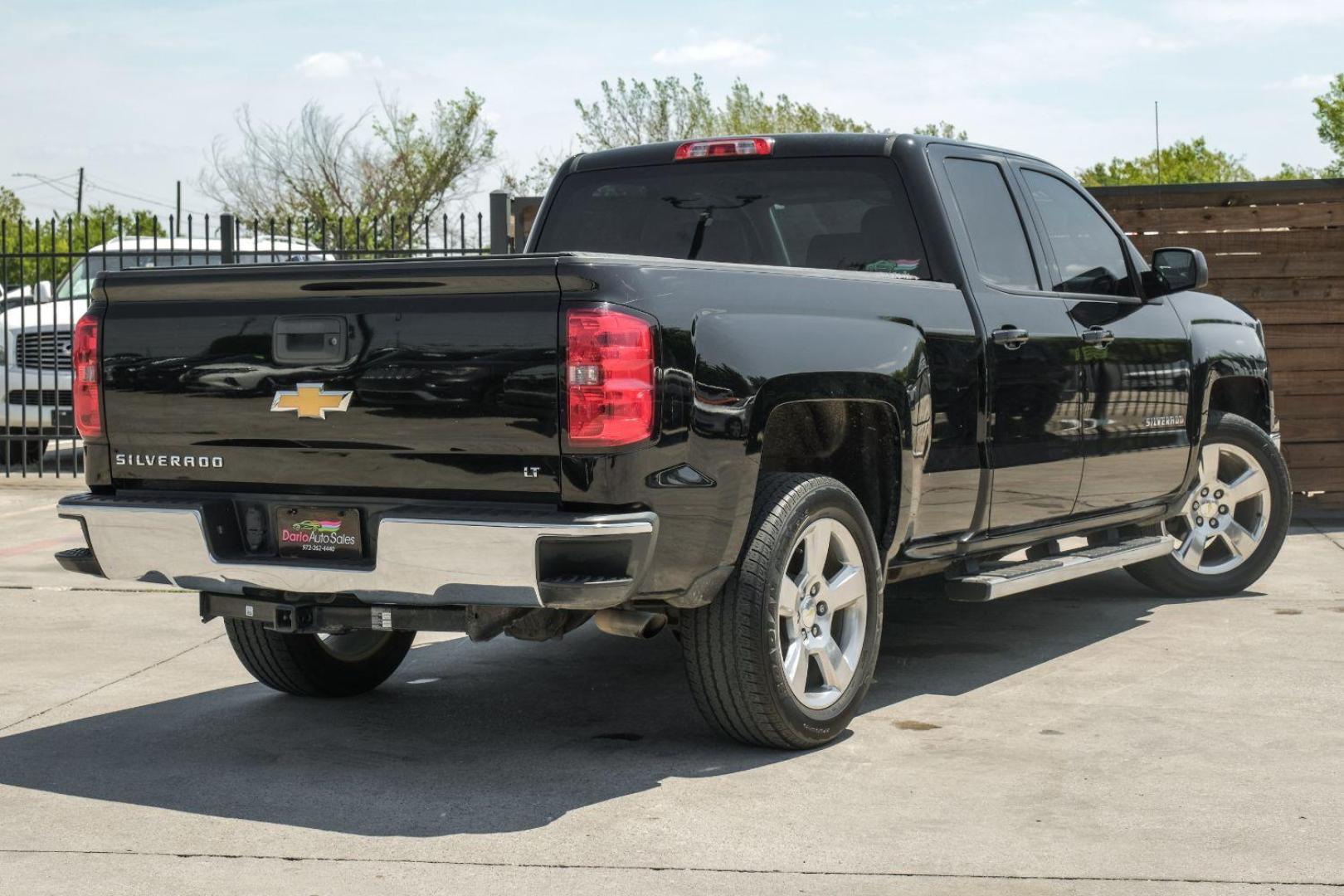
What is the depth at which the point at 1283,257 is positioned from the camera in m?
11.2

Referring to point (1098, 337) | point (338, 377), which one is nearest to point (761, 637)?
point (338, 377)

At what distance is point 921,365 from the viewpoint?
564 cm

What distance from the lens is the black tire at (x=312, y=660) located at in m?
5.89

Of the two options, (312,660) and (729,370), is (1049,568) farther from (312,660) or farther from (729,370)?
(312,660)

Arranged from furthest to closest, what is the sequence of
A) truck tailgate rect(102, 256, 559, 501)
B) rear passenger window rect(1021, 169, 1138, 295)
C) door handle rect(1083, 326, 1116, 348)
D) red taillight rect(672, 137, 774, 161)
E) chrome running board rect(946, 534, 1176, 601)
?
rear passenger window rect(1021, 169, 1138, 295) → door handle rect(1083, 326, 1116, 348) → red taillight rect(672, 137, 774, 161) → chrome running board rect(946, 534, 1176, 601) → truck tailgate rect(102, 256, 559, 501)

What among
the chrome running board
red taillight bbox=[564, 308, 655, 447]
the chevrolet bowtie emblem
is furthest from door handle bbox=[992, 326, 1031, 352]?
the chevrolet bowtie emblem

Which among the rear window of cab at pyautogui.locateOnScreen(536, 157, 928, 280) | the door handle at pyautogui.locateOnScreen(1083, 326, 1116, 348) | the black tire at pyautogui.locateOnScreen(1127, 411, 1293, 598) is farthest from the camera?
the black tire at pyautogui.locateOnScreen(1127, 411, 1293, 598)

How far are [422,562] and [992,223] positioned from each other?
2.93 m

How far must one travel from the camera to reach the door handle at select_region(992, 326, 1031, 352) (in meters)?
6.10

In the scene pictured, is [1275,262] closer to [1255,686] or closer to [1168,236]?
[1168,236]

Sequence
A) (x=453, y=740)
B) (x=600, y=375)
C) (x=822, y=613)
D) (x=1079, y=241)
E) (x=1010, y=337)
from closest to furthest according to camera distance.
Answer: (x=600, y=375) → (x=822, y=613) → (x=453, y=740) → (x=1010, y=337) → (x=1079, y=241)

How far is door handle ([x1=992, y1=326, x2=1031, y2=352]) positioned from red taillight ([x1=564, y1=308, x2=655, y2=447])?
2.06 meters

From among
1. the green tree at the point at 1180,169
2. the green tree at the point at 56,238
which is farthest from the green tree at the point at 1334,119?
the green tree at the point at 56,238

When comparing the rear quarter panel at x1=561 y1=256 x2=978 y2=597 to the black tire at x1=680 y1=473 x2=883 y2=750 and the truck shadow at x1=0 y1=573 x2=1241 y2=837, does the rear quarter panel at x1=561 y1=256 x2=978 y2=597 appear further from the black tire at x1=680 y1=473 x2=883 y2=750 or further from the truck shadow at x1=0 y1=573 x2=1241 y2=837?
the truck shadow at x1=0 y1=573 x2=1241 y2=837
